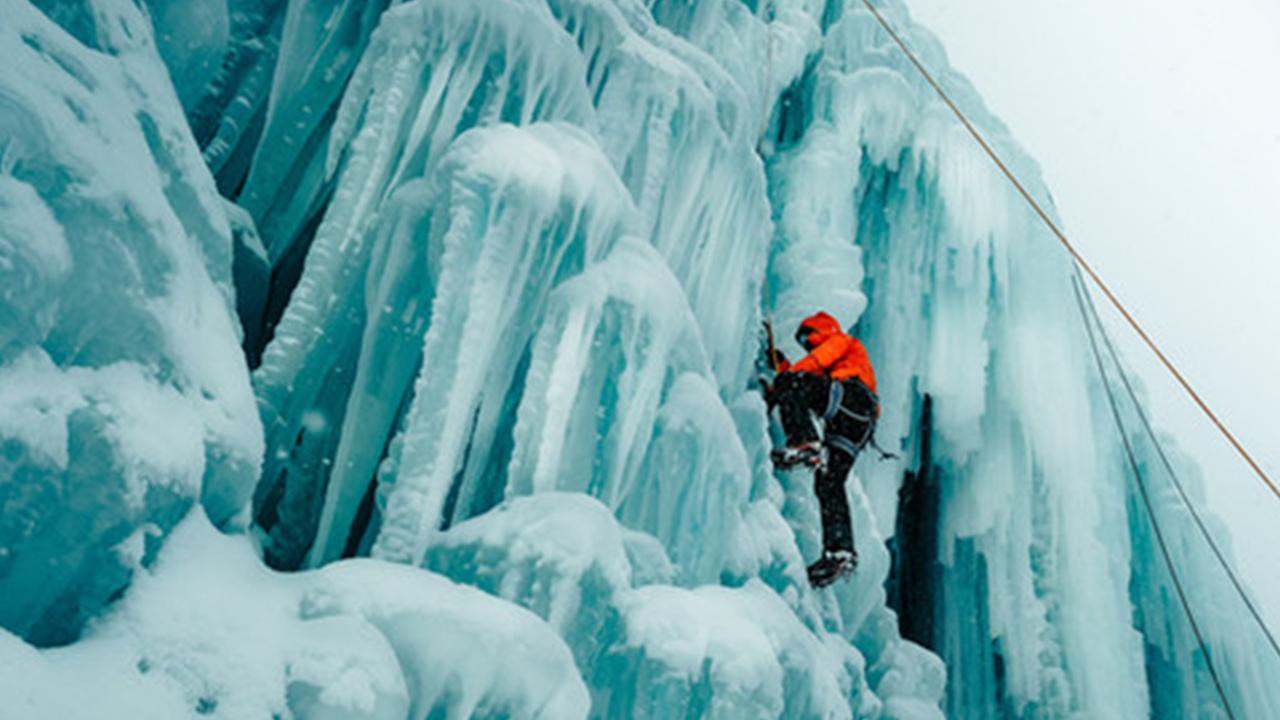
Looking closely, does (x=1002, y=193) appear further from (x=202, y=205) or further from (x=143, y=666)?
(x=143, y=666)

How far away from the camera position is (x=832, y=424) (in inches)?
190

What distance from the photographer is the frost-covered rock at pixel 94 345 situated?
1.47 meters

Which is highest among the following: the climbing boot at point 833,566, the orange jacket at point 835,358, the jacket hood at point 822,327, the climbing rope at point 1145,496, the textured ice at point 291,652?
the climbing rope at point 1145,496

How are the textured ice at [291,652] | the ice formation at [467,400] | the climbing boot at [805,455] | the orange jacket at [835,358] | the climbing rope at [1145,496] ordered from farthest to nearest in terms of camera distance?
the climbing rope at [1145,496]
the orange jacket at [835,358]
the climbing boot at [805,455]
the ice formation at [467,400]
the textured ice at [291,652]

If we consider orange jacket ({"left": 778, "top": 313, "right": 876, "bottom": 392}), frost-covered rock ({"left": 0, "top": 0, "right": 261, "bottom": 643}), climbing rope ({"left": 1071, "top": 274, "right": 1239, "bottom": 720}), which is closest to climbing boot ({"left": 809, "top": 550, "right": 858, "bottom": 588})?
orange jacket ({"left": 778, "top": 313, "right": 876, "bottom": 392})

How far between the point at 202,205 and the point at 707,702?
7.23 feet

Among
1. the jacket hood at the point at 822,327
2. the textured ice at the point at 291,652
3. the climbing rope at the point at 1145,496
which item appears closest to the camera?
the textured ice at the point at 291,652

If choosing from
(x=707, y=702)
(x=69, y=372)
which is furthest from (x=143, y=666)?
(x=707, y=702)

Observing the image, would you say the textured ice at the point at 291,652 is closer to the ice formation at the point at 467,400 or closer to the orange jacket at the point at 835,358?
the ice formation at the point at 467,400

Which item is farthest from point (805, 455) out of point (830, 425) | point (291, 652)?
point (291, 652)

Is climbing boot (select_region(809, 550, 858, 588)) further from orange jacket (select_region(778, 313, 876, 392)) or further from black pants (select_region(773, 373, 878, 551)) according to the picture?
orange jacket (select_region(778, 313, 876, 392))

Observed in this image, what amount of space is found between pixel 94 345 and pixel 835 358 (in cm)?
390

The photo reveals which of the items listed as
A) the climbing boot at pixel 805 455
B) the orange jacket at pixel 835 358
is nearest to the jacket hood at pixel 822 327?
the orange jacket at pixel 835 358

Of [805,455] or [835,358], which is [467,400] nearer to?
[805,455]
